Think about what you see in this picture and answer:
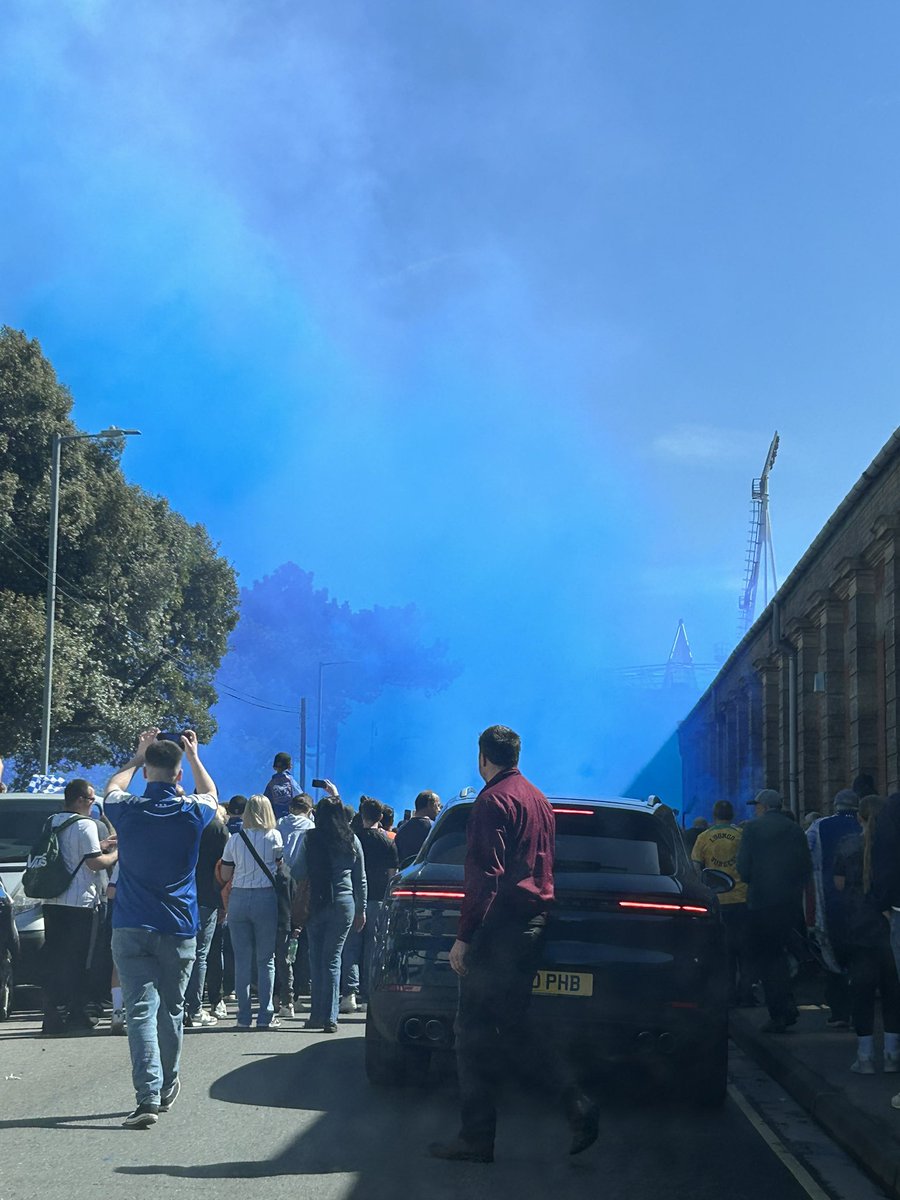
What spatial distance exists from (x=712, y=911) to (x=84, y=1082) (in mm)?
3766

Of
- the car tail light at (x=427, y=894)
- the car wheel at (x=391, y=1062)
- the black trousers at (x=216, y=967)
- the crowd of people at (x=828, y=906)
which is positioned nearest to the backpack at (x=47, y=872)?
the black trousers at (x=216, y=967)

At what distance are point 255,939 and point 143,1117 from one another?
4599 mm

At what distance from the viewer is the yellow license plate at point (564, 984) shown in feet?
25.9

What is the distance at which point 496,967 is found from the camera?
6.79 metres

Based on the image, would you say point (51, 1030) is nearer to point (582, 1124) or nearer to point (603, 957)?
point (603, 957)

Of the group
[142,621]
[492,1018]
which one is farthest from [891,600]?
[142,621]

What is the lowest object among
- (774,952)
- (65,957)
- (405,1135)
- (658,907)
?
(405,1135)

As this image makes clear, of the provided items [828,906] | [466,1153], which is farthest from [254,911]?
[466,1153]

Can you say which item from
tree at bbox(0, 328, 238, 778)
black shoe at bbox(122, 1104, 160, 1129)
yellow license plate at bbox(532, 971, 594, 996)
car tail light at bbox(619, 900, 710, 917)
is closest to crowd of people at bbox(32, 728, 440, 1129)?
black shoe at bbox(122, 1104, 160, 1129)

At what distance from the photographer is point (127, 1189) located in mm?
6250

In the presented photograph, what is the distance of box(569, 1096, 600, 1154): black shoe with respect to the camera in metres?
6.72

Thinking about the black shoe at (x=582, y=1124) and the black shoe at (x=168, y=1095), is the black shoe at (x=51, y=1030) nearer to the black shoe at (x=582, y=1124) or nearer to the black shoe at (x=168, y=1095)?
the black shoe at (x=168, y=1095)

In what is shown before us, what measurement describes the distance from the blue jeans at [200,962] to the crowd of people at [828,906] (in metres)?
4.16

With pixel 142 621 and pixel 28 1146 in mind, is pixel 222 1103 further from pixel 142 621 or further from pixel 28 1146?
pixel 142 621
